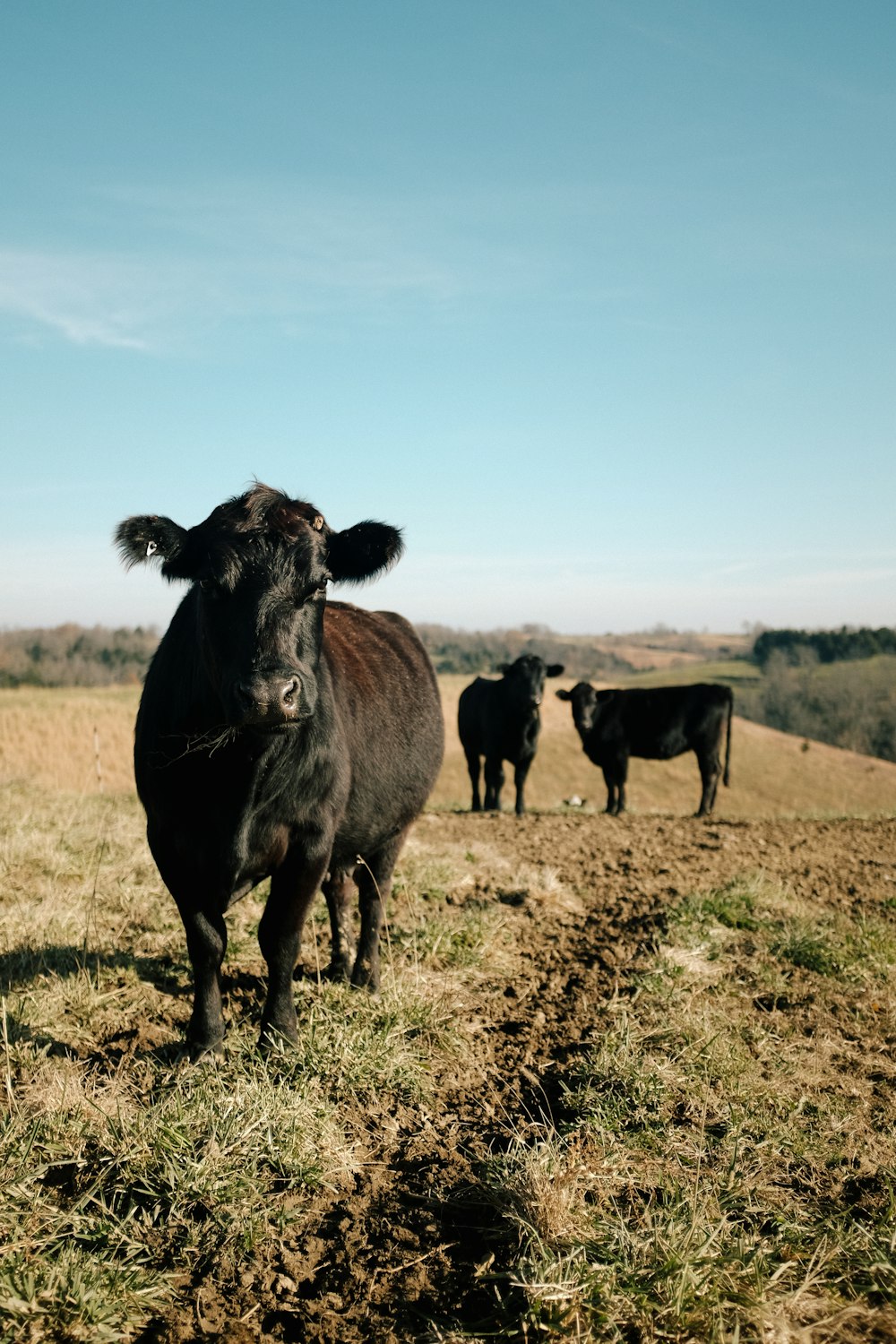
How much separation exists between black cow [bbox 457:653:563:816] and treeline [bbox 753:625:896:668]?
7943 centimetres

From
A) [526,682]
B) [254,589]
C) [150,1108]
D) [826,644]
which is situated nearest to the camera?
[150,1108]

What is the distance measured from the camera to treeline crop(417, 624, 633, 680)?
86363 millimetres

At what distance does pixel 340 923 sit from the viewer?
5555 mm

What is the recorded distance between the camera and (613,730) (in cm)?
1727

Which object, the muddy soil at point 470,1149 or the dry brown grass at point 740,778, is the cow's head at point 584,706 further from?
the dry brown grass at point 740,778

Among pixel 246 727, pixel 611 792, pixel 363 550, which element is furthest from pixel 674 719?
pixel 246 727

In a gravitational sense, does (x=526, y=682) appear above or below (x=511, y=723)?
above

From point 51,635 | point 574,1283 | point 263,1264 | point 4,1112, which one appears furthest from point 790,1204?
point 51,635

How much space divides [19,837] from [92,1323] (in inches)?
230

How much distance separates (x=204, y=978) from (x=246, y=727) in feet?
3.87

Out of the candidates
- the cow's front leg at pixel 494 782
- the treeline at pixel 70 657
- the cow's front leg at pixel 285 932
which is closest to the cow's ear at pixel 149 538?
→ the cow's front leg at pixel 285 932

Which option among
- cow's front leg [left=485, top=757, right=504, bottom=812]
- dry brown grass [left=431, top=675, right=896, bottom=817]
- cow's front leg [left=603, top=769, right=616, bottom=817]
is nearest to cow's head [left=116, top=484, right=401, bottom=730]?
cow's front leg [left=485, top=757, right=504, bottom=812]

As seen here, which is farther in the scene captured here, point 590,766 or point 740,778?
point 590,766

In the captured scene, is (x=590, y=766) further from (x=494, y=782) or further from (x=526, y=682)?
(x=526, y=682)
